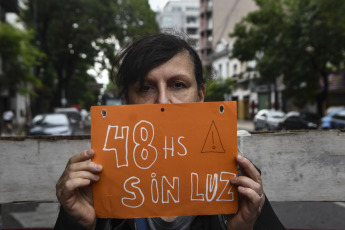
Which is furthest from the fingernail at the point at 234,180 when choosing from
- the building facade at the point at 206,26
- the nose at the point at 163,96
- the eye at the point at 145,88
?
the building facade at the point at 206,26

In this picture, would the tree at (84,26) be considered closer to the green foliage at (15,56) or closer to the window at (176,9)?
the green foliage at (15,56)

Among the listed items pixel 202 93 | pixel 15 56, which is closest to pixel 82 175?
pixel 202 93

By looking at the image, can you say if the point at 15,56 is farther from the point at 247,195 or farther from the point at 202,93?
the point at 247,195

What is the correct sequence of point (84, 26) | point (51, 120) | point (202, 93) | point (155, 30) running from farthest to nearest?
point (84, 26) < point (155, 30) < point (51, 120) < point (202, 93)

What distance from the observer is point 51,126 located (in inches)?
438

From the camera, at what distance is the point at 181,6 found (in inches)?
3487

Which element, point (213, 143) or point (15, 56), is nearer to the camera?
point (213, 143)

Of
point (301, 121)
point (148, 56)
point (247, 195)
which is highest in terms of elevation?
point (148, 56)

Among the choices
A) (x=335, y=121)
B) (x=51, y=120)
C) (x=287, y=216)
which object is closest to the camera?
(x=287, y=216)

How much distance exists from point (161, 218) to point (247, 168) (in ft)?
1.45

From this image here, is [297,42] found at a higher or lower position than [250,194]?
higher

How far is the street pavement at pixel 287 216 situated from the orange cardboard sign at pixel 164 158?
2659 mm

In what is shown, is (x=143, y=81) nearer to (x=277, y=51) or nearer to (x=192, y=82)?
(x=192, y=82)

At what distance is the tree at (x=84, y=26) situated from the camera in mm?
19938
